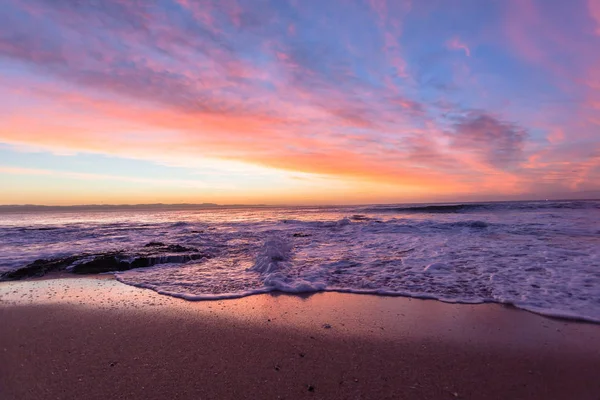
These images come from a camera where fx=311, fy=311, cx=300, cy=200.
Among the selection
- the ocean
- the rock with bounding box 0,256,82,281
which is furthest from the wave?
the rock with bounding box 0,256,82,281

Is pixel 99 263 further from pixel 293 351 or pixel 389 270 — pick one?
pixel 389 270

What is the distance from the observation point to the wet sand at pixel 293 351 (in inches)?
106

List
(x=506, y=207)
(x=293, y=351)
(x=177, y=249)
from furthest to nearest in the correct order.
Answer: (x=506, y=207), (x=177, y=249), (x=293, y=351)

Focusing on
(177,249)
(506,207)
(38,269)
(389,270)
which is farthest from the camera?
(506,207)

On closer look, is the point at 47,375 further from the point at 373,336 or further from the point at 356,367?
the point at 373,336

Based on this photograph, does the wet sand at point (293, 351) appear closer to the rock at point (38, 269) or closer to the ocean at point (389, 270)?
the ocean at point (389, 270)

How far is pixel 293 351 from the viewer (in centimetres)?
338

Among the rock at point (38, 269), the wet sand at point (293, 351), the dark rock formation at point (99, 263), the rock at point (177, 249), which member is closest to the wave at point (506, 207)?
the rock at point (177, 249)

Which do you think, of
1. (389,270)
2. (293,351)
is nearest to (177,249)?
(389,270)

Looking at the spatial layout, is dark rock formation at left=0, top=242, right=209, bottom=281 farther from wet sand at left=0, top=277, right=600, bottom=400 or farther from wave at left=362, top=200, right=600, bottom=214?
wave at left=362, top=200, right=600, bottom=214

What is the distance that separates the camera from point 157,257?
880cm

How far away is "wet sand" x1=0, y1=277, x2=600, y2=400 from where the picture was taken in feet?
8.82

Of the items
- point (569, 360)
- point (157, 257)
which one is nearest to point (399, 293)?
point (569, 360)

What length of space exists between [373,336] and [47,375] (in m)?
3.36
